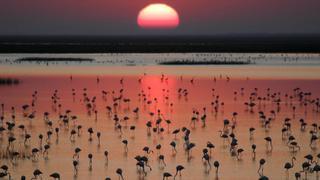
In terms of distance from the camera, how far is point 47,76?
40.8 m

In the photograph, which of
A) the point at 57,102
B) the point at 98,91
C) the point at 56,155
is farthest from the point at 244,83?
the point at 56,155

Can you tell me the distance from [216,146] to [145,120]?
5.08 meters

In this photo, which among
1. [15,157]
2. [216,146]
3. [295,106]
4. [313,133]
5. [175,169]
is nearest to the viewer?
[175,169]

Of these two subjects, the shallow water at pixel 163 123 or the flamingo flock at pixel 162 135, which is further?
the shallow water at pixel 163 123

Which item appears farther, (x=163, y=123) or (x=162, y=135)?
(x=163, y=123)

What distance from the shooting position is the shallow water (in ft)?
50.3

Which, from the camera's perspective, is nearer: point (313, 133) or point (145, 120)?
point (313, 133)

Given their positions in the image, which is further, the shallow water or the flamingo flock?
the shallow water

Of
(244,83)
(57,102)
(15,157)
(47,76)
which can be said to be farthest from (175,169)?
(47,76)

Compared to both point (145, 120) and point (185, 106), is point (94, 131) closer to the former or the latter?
point (145, 120)

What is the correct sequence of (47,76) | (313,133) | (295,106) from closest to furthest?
(313,133)
(295,106)
(47,76)

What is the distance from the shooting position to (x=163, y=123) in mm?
21797

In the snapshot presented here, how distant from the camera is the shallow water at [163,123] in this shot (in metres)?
15.3

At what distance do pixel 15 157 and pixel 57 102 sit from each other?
10873mm
